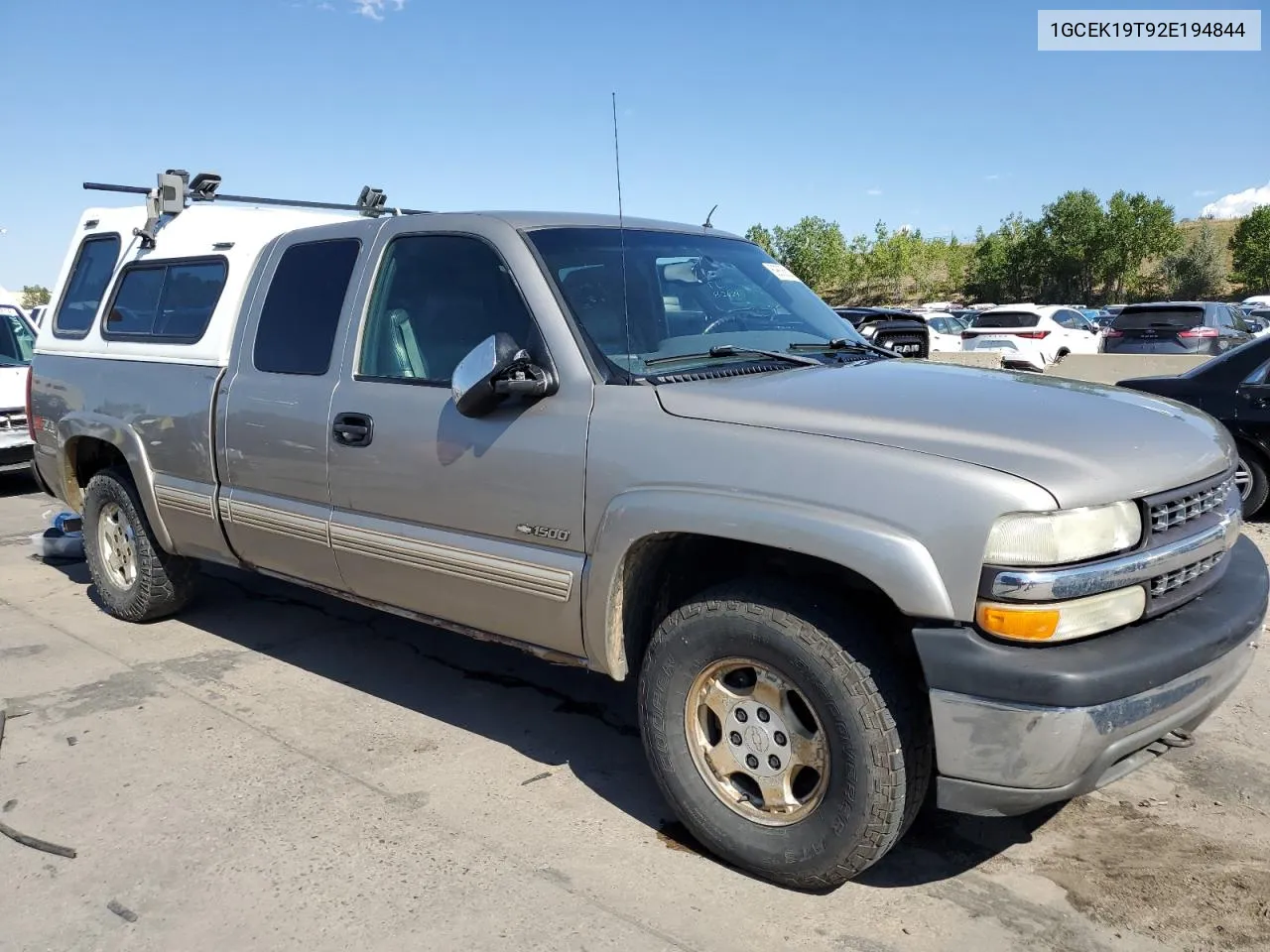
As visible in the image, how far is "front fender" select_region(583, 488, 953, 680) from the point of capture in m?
2.50

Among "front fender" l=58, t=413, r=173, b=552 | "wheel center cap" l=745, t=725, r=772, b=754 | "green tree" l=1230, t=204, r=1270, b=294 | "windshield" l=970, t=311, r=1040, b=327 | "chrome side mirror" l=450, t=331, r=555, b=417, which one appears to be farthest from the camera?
"green tree" l=1230, t=204, r=1270, b=294

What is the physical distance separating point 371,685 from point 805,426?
269 centimetres

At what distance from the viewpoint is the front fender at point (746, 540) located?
8.19 ft

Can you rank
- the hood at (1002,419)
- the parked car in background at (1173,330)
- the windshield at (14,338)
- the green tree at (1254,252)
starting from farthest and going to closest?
the green tree at (1254,252) < the parked car in background at (1173,330) < the windshield at (14,338) < the hood at (1002,419)

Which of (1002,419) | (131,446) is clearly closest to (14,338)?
(131,446)

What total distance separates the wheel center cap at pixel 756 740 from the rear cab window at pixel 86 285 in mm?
4436

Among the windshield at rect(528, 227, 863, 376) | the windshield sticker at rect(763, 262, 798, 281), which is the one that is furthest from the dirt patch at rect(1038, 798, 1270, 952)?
the windshield sticker at rect(763, 262, 798, 281)

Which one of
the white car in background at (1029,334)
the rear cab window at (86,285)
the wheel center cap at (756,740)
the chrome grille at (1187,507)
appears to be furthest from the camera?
the white car in background at (1029,334)

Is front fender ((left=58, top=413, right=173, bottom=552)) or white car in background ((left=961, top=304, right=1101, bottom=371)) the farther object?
white car in background ((left=961, top=304, right=1101, bottom=371))

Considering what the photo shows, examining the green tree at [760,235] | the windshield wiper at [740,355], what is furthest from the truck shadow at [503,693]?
the green tree at [760,235]

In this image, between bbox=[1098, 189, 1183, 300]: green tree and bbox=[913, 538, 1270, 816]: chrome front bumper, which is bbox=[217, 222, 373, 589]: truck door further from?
bbox=[1098, 189, 1183, 300]: green tree

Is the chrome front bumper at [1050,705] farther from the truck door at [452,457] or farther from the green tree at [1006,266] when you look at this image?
the green tree at [1006,266]

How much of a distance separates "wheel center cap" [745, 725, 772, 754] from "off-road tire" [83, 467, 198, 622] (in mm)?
3537

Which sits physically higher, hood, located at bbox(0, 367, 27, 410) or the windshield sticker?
the windshield sticker
